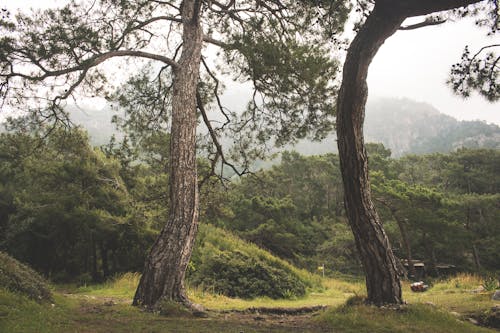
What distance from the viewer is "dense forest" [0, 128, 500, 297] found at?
26.3ft

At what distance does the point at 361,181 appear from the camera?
13.9 feet

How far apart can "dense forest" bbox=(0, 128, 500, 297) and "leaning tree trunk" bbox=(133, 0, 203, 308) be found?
7.61ft

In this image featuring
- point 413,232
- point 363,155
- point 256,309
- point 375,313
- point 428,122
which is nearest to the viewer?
point 375,313

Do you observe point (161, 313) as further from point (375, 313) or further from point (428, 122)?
point (428, 122)

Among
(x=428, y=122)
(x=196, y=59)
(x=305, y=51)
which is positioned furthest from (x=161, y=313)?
(x=428, y=122)

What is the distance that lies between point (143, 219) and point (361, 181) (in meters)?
5.76

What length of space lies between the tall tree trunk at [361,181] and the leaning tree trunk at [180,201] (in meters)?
2.19

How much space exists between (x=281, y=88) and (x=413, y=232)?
17.1m

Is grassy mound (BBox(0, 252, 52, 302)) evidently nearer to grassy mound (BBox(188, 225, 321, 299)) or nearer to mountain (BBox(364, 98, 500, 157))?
grassy mound (BBox(188, 225, 321, 299))

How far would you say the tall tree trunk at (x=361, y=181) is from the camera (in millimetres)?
4020

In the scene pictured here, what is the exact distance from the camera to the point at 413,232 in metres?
19.7

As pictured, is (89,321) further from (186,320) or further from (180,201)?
(180,201)

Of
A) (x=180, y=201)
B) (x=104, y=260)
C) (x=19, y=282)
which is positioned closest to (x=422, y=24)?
(x=180, y=201)

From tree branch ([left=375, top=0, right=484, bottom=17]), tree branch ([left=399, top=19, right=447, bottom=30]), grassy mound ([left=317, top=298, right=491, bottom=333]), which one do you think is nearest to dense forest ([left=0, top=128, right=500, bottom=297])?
grassy mound ([left=317, top=298, right=491, bottom=333])
